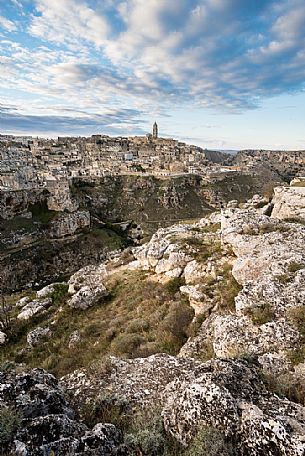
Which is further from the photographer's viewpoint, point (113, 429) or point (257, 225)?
point (257, 225)

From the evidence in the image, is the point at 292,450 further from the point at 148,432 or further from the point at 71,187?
the point at 71,187

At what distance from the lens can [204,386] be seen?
4844 millimetres

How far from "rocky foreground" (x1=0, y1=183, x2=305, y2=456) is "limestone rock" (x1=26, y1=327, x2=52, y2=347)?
112mm

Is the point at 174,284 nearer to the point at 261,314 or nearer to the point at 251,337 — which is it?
the point at 261,314

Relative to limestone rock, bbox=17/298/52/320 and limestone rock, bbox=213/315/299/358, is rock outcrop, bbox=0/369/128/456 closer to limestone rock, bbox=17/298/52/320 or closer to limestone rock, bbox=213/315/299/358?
limestone rock, bbox=213/315/299/358

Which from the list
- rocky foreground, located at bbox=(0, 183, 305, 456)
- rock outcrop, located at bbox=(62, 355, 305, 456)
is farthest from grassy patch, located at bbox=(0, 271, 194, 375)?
rock outcrop, located at bbox=(62, 355, 305, 456)

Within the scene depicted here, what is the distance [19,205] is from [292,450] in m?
66.3

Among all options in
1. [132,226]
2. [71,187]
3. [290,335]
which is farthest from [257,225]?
[71,187]

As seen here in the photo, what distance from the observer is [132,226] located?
71375 mm

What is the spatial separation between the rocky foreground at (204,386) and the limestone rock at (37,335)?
0.11 m

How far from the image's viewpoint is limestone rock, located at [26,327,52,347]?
597 inches

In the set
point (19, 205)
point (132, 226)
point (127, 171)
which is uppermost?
point (127, 171)

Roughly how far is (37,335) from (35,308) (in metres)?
4.12

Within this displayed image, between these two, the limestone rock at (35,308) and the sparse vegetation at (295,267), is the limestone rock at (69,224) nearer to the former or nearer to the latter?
the limestone rock at (35,308)
